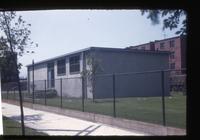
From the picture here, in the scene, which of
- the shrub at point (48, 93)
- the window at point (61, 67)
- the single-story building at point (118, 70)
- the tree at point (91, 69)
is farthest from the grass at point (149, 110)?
the window at point (61, 67)

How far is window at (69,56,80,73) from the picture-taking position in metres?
27.4

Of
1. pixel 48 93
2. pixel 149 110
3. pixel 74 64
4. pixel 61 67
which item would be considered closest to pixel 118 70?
pixel 74 64

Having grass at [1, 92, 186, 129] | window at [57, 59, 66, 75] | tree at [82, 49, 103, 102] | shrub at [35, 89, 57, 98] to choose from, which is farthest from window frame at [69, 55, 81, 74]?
grass at [1, 92, 186, 129]

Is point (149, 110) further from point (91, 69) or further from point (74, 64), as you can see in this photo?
point (74, 64)

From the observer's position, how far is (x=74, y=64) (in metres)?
28.0

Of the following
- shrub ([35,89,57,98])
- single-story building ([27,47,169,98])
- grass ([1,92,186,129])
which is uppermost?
single-story building ([27,47,169,98])

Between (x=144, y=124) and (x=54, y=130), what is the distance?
2931 mm

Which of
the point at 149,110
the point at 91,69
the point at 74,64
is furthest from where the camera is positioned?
the point at 74,64

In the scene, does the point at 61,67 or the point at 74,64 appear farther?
the point at 61,67

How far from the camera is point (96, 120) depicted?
40.8ft

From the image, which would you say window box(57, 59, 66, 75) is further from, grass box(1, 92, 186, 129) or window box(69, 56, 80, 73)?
grass box(1, 92, 186, 129)

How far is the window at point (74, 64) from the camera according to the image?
27.4m

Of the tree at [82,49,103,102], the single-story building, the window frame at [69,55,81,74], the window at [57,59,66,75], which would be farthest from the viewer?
the window at [57,59,66,75]
